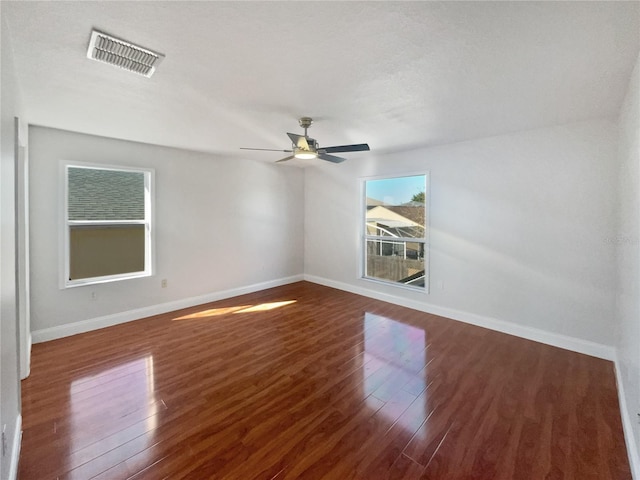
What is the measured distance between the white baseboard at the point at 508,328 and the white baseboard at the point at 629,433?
2.18ft

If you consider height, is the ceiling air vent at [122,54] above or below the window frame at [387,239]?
above

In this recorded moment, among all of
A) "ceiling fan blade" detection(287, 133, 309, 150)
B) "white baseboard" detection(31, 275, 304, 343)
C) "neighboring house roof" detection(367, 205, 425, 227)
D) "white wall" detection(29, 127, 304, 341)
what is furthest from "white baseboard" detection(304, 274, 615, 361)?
"ceiling fan blade" detection(287, 133, 309, 150)

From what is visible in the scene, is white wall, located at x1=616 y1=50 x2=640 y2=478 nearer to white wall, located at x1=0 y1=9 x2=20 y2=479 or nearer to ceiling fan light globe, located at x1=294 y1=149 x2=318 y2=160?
ceiling fan light globe, located at x1=294 y1=149 x2=318 y2=160

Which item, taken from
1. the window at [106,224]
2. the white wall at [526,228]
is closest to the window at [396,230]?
the white wall at [526,228]

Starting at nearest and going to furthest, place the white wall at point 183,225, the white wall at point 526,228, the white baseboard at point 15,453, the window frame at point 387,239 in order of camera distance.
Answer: the white baseboard at point 15,453, the white wall at point 526,228, the white wall at point 183,225, the window frame at point 387,239

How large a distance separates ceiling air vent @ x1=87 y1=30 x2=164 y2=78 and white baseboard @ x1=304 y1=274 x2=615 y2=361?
14.0 ft

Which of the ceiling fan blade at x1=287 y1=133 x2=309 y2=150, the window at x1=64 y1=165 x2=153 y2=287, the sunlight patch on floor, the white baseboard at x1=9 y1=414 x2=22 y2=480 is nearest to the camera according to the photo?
the white baseboard at x1=9 y1=414 x2=22 y2=480

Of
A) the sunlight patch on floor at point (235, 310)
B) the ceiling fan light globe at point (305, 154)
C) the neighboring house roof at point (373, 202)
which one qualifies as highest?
the ceiling fan light globe at point (305, 154)

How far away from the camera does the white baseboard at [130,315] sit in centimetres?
334

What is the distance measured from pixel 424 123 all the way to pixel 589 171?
5.92 ft

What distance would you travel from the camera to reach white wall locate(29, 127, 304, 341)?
3299 mm

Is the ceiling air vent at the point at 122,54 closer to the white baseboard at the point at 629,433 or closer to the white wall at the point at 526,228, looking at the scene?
the white wall at the point at 526,228

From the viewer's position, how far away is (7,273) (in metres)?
1.52

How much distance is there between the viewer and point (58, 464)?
1.68 metres
